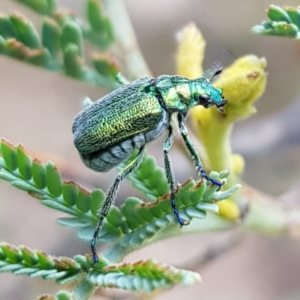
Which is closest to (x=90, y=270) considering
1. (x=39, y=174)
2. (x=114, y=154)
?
(x=39, y=174)

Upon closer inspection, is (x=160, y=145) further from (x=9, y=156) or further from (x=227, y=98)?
(x=9, y=156)

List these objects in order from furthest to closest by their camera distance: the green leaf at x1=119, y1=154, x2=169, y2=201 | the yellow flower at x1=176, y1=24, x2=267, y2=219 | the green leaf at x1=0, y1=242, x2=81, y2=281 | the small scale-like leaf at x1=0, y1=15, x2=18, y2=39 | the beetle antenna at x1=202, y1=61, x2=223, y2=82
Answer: the beetle antenna at x1=202, y1=61, x2=223, y2=82 < the small scale-like leaf at x1=0, y1=15, x2=18, y2=39 < the yellow flower at x1=176, y1=24, x2=267, y2=219 < the green leaf at x1=119, y1=154, x2=169, y2=201 < the green leaf at x1=0, y1=242, x2=81, y2=281

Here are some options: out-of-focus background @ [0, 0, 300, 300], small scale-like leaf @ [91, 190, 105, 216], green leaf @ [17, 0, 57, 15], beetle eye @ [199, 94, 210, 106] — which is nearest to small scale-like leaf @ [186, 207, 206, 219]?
small scale-like leaf @ [91, 190, 105, 216]

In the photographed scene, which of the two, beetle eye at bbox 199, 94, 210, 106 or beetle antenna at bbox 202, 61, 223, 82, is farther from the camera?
beetle antenna at bbox 202, 61, 223, 82

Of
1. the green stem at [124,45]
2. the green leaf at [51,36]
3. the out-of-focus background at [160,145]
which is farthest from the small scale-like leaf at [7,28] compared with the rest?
the out-of-focus background at [160,145]

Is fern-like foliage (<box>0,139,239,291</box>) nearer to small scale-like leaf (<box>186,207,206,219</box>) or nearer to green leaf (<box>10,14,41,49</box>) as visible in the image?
small scale-like leaf (<box>186,207,206,219</box>)

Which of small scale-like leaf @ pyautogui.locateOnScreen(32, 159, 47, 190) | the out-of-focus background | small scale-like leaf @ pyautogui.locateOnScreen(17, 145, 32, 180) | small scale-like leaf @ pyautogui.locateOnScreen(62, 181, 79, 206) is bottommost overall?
the out-of-focus background

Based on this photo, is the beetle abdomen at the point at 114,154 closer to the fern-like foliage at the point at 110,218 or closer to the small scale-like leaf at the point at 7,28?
the fern-like foliage at the point at 110,218
